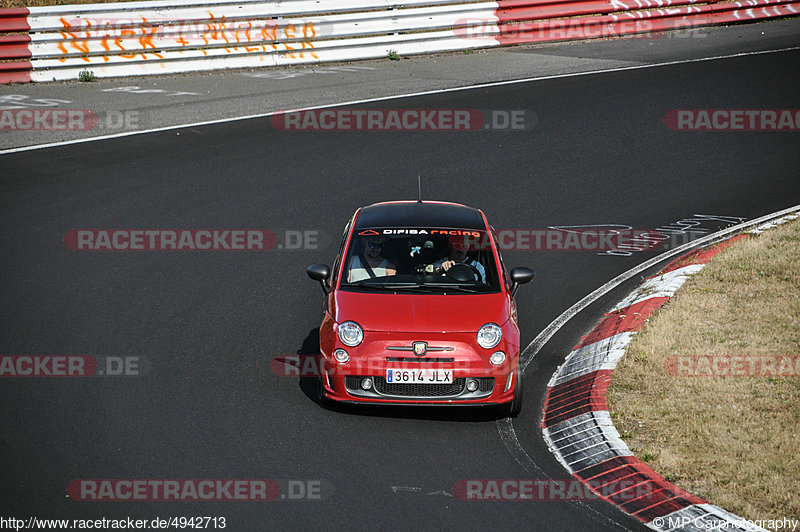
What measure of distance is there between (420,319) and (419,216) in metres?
1.60

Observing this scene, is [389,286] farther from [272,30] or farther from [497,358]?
[272,30]

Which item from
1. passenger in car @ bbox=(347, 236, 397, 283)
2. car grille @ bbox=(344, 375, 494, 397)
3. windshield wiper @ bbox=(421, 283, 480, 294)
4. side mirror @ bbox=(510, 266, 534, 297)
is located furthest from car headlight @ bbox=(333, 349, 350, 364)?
side mirror @ bbox=(510, 266, 534, 297)

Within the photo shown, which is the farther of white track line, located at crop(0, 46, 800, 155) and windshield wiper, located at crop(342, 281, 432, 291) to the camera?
white track line, located at crop(0, 46, 800, 155)

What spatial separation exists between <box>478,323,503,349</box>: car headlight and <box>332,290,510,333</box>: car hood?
0.18 feet

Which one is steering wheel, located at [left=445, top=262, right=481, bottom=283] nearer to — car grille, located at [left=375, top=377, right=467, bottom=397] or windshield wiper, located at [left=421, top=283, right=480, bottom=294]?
windshield wiper, located at [left=421, top=283, right=480, bottom=294]

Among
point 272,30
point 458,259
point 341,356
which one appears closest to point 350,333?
point 341,356

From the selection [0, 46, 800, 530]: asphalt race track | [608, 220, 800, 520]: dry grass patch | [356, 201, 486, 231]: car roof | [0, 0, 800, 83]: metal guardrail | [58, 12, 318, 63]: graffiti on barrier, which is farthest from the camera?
[58, 12, 318, 63]: graffiti on barrier

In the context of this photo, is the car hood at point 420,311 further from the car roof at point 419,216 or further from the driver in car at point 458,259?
the car roof at point 419,216

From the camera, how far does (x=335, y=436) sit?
7289mm

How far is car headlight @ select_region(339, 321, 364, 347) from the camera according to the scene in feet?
24.9

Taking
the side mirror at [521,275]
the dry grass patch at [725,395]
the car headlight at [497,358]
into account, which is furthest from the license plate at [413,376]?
the dry grass patch at [725,395]

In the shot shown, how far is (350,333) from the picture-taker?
763cm

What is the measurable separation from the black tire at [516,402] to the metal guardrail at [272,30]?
13.5m

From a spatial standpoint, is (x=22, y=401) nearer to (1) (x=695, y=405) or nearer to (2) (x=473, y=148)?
(1) (x=695, y=405)
